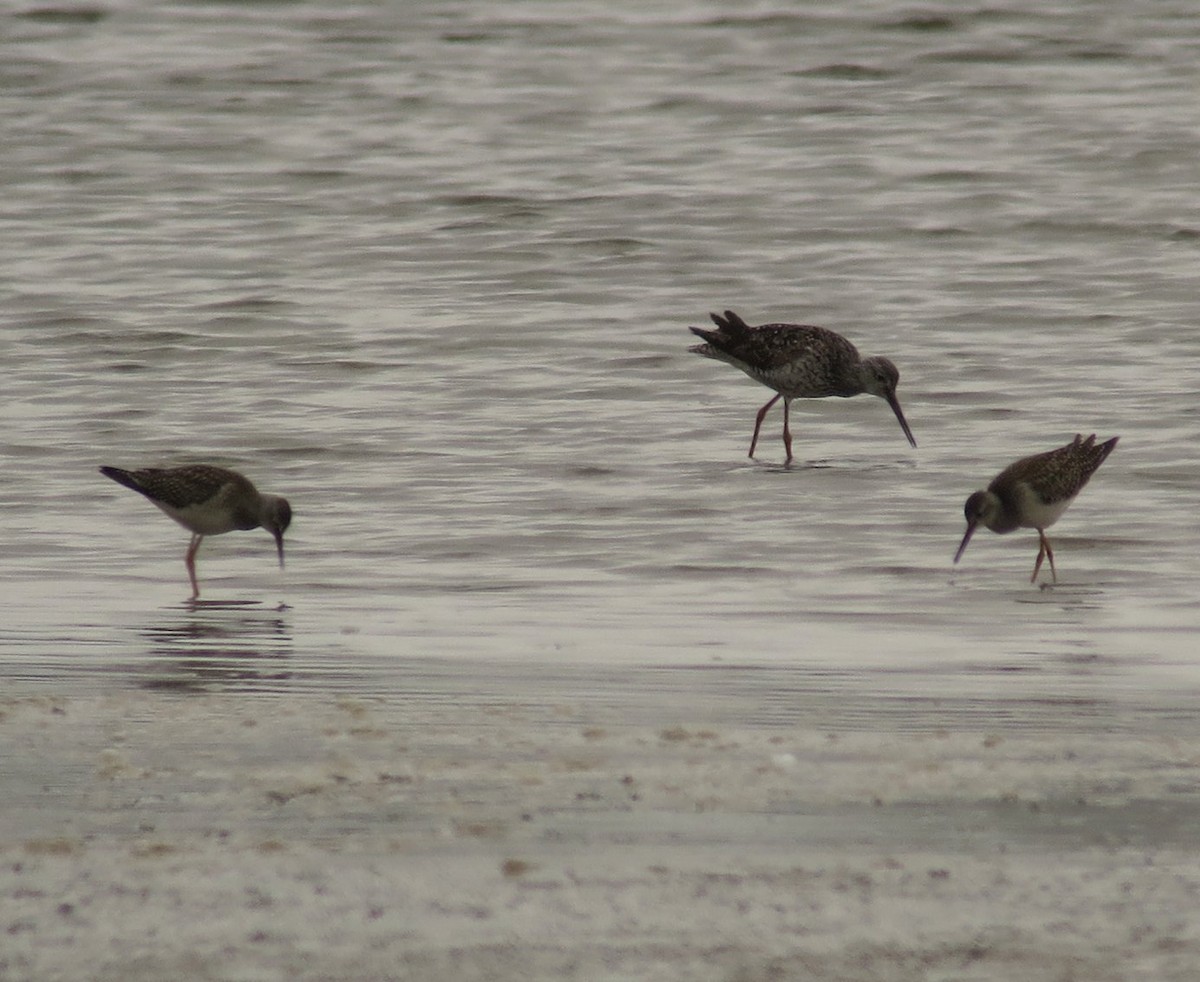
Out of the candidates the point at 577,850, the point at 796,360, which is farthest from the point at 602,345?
the point at 577,850

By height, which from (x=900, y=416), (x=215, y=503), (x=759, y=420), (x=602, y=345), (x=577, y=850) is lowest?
(x=602, y=345)

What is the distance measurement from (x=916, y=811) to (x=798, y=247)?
16747mm

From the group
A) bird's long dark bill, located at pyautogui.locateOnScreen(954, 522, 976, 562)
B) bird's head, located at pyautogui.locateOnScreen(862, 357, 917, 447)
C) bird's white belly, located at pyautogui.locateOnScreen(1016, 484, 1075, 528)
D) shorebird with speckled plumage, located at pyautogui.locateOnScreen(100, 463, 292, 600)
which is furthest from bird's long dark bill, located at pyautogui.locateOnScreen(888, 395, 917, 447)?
shorebird with speckled plumage, located at pyautogui.locateOnScreen(100, 463, 292, 600)

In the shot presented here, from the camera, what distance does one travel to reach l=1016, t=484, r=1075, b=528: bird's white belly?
10.8 m

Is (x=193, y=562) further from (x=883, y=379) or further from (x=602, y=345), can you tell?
(x=602, y=345)

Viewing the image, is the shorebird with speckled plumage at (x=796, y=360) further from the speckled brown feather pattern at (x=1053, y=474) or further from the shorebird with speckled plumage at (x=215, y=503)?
the shorebird with speckled plumage at (x=215, y=503)

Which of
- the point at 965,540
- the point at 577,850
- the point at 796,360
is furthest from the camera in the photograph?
the point at 796,360

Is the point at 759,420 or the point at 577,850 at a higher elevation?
the point at 577,850

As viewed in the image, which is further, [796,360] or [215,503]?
[796,360]

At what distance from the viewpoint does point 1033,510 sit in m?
10.8

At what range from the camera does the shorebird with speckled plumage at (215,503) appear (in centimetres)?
1060

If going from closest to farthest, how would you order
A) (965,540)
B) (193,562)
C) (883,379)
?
(193,562) → (965,540) → (883,379)

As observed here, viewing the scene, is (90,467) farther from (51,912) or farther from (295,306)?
(51,912)

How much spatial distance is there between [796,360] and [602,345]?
2.47 metres
